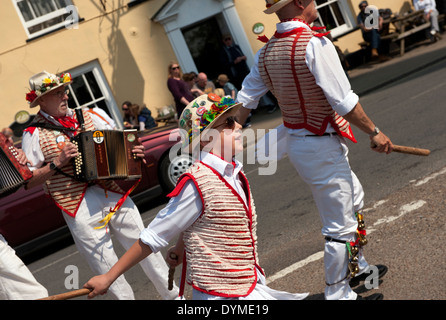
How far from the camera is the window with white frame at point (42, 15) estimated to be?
16.2m

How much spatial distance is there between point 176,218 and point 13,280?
1870 millimetres

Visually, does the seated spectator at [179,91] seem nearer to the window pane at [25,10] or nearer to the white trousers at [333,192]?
the window pane at [25,10]

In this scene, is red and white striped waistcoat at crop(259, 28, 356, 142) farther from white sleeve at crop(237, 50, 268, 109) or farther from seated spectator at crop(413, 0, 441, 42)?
seated spectator at crop(413, 0, 441, 42)

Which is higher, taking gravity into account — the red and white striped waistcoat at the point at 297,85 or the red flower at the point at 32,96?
the red flower at the point at 32,96

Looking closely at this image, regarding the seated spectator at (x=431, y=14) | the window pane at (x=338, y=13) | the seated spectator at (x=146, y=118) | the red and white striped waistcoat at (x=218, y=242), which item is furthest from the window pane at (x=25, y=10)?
the red and white striped waistcoat at (x=218, y=242)

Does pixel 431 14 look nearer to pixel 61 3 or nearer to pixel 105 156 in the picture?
pixel 61 3

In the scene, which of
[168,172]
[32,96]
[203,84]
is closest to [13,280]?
[32,96]

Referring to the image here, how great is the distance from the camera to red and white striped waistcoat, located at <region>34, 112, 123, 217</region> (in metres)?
4.95

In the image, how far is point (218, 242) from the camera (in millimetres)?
3326

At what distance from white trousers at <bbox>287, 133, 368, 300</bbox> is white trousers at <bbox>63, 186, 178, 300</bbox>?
1412 mm

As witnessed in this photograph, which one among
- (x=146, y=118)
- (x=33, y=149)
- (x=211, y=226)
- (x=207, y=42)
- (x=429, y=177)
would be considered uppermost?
(x=207, y=42)

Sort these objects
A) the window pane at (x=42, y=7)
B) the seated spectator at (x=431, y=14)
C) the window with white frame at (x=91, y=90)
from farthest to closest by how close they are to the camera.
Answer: the seated spectator at (x=431, y=14)
the window with white frame at (x=91, y=90)
the window pane at (x=42, y=7)
